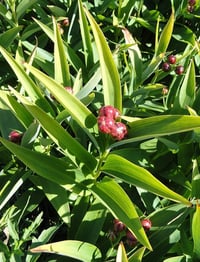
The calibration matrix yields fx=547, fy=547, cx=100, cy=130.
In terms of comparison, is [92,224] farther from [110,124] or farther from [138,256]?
[110,124]

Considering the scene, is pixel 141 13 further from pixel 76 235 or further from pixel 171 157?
pixel 76 235

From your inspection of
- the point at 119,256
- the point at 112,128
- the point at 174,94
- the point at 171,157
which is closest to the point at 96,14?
the point at 174,94

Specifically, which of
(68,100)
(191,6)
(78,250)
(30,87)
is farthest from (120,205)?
(191,6)

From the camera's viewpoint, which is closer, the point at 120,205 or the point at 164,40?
the point at 120,205

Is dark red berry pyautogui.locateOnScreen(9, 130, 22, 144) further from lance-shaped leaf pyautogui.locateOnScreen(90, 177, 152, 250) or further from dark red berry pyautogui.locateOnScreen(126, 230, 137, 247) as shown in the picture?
dark red berry pyautogui.locateOnScreen(126, 230, 137, 247)

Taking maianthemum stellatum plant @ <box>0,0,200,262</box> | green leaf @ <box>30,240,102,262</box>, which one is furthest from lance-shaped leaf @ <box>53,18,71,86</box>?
green leaf @ <box>30,240,102,262</box>

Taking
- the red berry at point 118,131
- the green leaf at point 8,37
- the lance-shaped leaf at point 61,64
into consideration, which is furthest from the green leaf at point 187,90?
the green leaf at point 8,37
